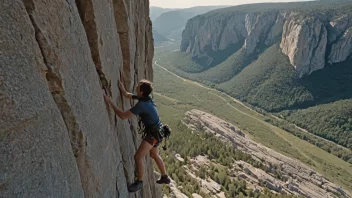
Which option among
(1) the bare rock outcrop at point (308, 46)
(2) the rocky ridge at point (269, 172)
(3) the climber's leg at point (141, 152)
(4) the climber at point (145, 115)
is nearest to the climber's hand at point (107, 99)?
(4) the climber at point (145, 115)

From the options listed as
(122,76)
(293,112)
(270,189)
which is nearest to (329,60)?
(293,112)

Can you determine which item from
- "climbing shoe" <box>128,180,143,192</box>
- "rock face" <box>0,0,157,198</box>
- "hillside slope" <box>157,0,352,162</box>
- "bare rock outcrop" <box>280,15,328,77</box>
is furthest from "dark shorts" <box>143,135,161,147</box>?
"bare rock outcrop" <box>280,15,328,77</box>

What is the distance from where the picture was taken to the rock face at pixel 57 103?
12.4ft

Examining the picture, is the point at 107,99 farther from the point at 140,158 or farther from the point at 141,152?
the point at 140,158

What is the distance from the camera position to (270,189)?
5662cm

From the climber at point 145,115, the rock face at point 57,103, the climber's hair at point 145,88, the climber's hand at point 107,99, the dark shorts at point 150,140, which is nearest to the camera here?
the rock face at point 57,103

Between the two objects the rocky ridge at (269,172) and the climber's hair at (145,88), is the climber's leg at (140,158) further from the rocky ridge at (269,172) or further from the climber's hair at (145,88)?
the rocky ridge at (269,172)

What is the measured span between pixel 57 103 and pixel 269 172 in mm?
66773

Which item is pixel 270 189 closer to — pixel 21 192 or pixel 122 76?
pixel 122 76

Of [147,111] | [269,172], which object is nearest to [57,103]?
[147,111]

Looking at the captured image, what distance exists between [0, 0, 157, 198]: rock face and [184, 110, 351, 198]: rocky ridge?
5131 cm

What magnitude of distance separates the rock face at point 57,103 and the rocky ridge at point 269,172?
5131 cm

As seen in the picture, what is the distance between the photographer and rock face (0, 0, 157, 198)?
3781 mm

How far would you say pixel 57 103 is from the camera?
16.5 ft
